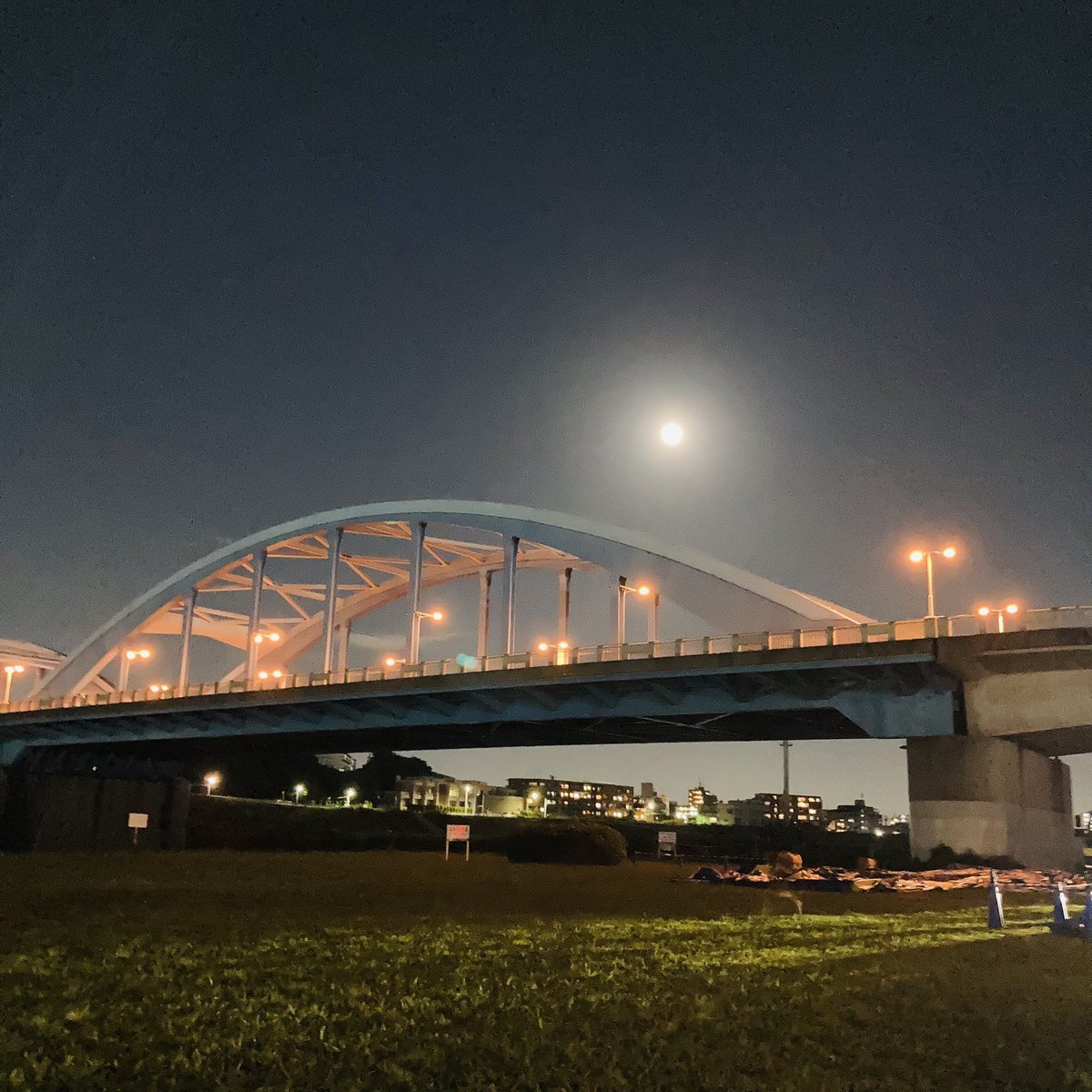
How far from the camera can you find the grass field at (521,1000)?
282 inches

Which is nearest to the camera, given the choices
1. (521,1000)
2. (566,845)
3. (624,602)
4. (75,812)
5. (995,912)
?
(521,1000)

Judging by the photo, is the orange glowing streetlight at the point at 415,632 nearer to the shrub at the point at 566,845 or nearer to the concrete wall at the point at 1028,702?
the shrub at the point at 566,845

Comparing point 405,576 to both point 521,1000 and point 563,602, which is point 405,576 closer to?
point 563,602

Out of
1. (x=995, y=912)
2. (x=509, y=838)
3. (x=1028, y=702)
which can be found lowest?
(x=995, y=912)

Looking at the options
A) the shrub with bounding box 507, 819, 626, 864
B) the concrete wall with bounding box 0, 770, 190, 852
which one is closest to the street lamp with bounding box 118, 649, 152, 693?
the concrete wall with bounding box 0, 770, 190, 852

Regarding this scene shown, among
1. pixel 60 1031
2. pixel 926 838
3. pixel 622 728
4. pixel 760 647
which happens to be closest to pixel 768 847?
pixel 622 728

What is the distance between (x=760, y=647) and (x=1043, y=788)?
11.2 m

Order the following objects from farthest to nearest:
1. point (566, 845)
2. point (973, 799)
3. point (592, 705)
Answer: point (592, 705), point (566, 845), point (973, 799)

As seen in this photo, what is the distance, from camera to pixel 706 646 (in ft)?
139

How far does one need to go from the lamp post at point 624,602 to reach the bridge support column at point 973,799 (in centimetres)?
2682

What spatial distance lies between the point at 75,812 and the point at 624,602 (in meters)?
32.1

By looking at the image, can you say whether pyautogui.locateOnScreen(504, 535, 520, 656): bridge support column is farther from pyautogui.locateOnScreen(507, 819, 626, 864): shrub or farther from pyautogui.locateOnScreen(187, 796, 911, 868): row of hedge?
pyautogui.locateOnScreen(507, 819, 626, 864): shrub

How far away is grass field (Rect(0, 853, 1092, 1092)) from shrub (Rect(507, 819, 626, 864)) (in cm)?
2235

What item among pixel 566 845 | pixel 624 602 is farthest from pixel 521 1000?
pixel 624 602
